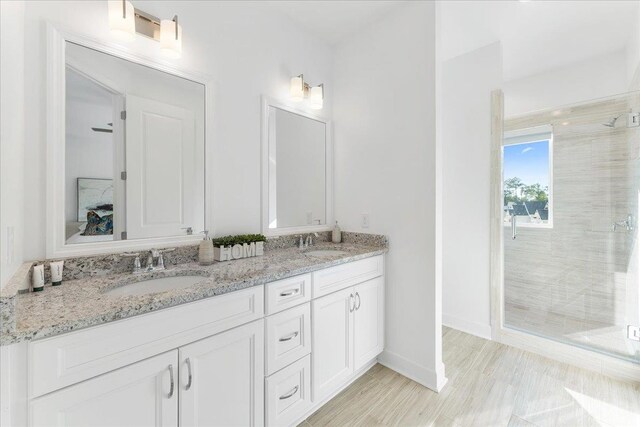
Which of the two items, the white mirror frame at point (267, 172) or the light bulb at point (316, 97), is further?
the light bulb at point (316, 97)

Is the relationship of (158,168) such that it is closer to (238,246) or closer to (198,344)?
(238,246)

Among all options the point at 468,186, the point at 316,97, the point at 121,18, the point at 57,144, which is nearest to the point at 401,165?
the point at 316,97

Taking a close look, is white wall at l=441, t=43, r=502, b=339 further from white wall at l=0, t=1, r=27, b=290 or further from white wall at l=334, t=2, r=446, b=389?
white wall at l=0, t=1, r=27, b=290

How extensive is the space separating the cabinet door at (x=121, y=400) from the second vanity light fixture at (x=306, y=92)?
1.89 meters

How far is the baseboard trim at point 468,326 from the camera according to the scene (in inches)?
101

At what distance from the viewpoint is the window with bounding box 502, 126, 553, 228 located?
2645mm

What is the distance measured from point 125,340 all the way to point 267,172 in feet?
4.43

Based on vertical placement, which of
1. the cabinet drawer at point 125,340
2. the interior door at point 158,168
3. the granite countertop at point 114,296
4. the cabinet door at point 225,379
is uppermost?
the interior door at point 158,168

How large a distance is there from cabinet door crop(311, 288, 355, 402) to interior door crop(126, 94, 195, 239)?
3.21 ft

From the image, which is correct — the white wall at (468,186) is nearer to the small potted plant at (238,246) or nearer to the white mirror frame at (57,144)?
the small potted plant at (238,246)

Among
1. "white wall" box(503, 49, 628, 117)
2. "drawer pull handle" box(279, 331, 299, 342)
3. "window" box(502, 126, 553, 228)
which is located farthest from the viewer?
"window" box(502, 126, 553, 228)

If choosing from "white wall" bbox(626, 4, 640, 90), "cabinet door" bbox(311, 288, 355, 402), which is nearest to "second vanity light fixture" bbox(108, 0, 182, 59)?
"cabinet door" bbox(311, 288, 355, 402)

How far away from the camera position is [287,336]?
1.43 meters

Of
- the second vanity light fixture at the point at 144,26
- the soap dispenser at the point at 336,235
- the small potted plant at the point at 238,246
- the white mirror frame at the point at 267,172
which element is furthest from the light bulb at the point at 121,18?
the soap dispenser at the point at 336,235
